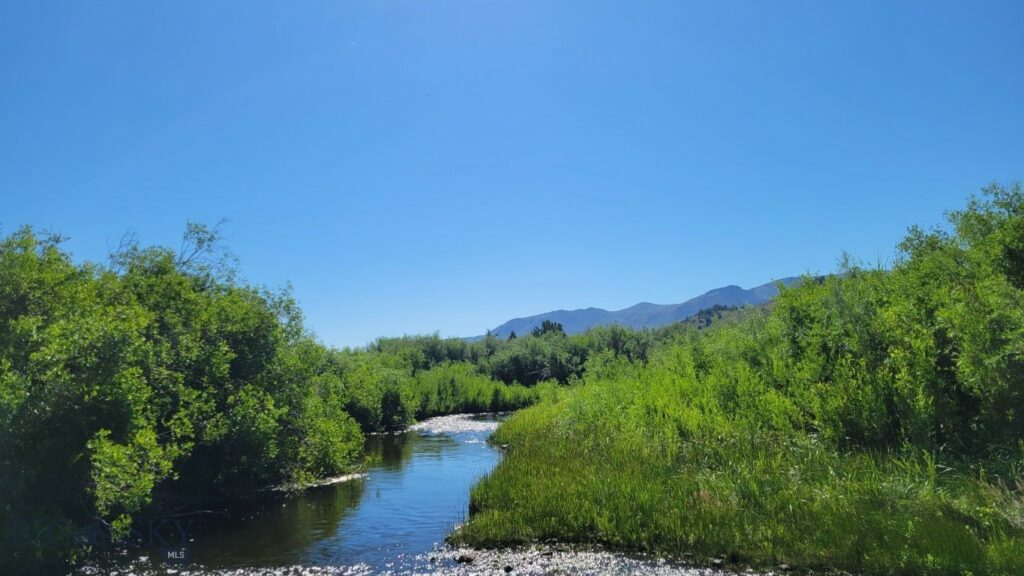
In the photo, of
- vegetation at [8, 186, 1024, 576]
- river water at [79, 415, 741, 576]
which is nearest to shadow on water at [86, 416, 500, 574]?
river water at [79, 415, 741, 576]

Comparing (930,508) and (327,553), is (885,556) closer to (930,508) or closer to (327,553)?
(930,508)

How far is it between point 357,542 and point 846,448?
13.0 m

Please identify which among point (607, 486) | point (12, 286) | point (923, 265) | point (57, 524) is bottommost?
point (607, 486)

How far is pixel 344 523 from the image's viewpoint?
1608 centimetres

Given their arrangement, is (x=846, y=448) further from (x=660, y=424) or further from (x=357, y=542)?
(x=357, y=542)

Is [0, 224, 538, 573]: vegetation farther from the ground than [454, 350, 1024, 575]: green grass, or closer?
farther from the ground

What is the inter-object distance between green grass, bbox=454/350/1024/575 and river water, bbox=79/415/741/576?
3.33ft

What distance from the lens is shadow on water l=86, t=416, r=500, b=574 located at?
13.2 meters

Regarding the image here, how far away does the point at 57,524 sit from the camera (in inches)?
444

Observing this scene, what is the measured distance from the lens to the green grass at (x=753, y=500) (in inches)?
410

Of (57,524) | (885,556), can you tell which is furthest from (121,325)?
(885,556)

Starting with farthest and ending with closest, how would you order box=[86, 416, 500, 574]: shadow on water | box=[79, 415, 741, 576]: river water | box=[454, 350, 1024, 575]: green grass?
box=[86, 416, 500, 574]: shadow on water, box=[79, 415, 741, 576]: river water, box=[454, 350, 1024, 575]: green grass

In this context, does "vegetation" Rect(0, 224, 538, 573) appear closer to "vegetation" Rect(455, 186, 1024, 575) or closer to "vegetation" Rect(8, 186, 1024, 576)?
"vegetation" Rect(8, 186, 1024, 576)

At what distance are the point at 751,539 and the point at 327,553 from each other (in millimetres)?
9382
